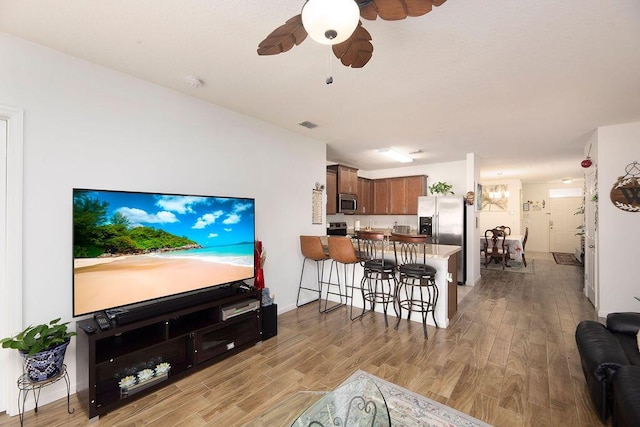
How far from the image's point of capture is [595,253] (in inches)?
158

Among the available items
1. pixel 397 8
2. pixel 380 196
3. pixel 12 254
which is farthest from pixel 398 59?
pixel 380 196

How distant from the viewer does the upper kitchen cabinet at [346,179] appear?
5621 millimetres

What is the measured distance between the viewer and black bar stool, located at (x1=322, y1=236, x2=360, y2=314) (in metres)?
3.55

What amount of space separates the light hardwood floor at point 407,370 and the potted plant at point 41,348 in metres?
0.38

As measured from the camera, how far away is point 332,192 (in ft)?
17.9

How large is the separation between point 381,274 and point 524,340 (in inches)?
66.7

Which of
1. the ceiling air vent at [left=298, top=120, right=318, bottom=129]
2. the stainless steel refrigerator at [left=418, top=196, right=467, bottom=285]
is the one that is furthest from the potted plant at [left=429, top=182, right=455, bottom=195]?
the ceiling air vent at [left=298, top=120, right=318, bottom=129]

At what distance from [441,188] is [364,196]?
1.75 m

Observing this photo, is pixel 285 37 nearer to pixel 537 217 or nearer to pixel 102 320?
pixel 102 320

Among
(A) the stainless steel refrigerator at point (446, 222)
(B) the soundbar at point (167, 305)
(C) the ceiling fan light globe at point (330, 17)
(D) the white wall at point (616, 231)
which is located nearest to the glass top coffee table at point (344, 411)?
(B) the soundbar at point (167, 305)

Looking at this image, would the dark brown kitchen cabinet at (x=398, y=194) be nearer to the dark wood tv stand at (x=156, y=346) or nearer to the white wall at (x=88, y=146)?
the white wall at (x=88, y=146)

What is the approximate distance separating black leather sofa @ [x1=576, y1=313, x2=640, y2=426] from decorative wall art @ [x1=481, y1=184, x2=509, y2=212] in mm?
A: 7449

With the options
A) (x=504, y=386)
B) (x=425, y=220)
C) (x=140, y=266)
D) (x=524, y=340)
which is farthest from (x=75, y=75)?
(x=425, y=220)

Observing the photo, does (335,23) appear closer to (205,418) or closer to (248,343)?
(205,418)
